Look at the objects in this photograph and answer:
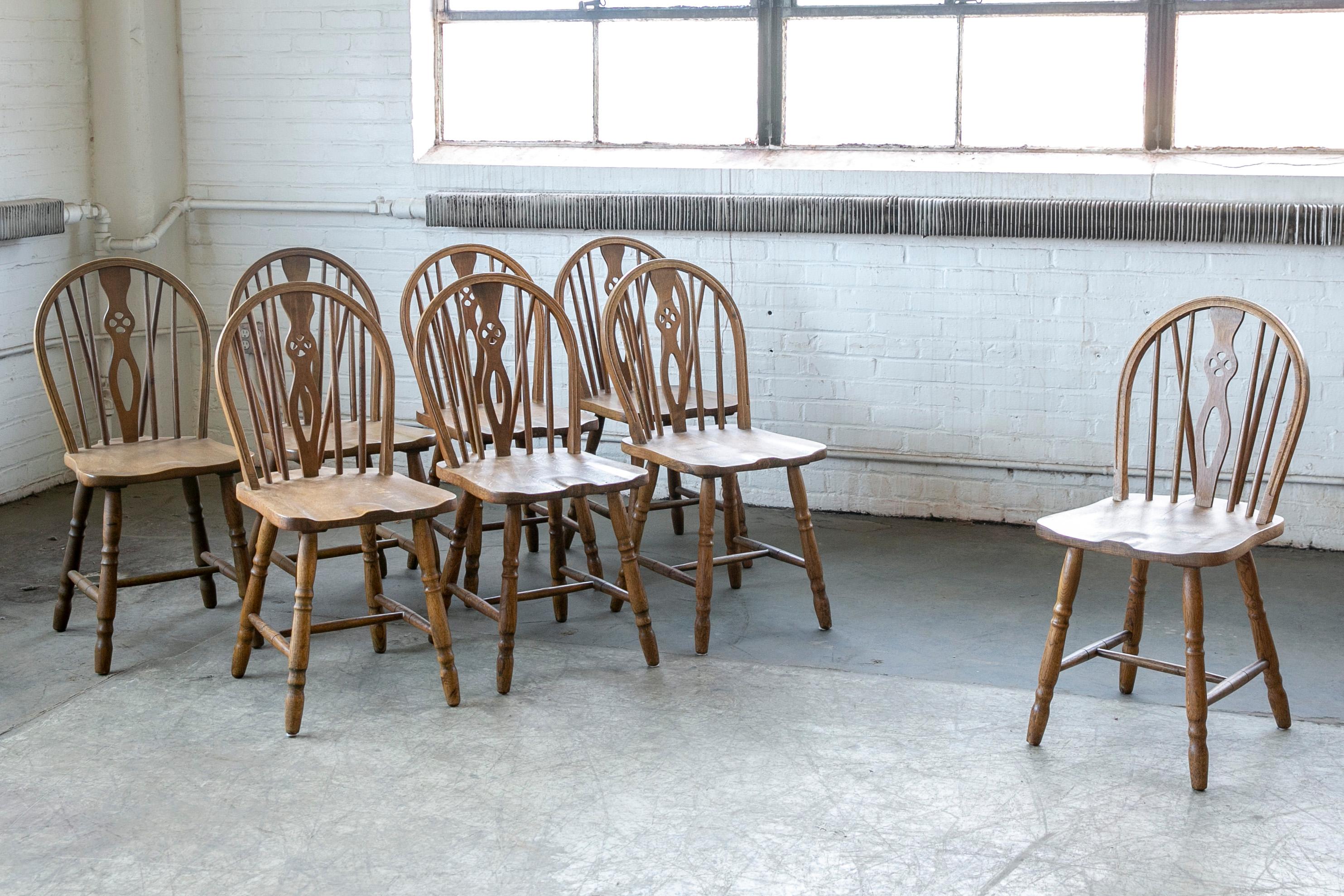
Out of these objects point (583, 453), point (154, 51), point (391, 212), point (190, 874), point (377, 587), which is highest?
point (154, 51)

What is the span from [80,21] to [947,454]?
3212mm

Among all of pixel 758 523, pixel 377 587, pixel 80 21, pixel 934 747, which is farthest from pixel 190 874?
pixel 80 21

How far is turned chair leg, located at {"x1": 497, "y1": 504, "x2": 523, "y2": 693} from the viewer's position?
9.78ft

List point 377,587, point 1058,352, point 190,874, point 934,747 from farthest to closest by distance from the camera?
point 1058,352 → point 377,587 → point 934,747 → point 190,874

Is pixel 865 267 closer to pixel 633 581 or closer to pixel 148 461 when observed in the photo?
pixel 633 581

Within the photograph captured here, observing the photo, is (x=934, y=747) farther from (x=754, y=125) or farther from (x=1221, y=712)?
(x=754, y=125)

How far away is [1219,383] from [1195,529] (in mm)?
312

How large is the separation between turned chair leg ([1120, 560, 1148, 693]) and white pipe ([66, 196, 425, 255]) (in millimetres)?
2728

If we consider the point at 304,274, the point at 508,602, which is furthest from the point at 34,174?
the point at 508,602

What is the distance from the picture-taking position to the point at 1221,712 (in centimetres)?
288

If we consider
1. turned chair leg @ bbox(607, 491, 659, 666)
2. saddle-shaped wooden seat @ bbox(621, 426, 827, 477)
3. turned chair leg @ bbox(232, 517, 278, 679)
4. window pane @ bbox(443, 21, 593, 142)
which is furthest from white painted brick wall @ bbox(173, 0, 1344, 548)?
turned chair leg @ bbox(232, 517, 278, 679)

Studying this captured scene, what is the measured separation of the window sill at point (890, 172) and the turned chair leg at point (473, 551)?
1.44m

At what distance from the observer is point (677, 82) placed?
4.64m

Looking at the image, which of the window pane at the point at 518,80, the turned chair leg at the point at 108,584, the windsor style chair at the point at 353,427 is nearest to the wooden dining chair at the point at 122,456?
the turned chair leg at the point at 108,584
